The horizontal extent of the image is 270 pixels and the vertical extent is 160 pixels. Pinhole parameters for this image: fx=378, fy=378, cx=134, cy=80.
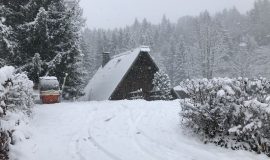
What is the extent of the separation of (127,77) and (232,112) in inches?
908

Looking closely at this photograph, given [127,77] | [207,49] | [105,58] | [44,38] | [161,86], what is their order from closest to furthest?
1. [44,38]
2. [161,86]
3. [127,77]
4. [105,58]
5. [207,49]

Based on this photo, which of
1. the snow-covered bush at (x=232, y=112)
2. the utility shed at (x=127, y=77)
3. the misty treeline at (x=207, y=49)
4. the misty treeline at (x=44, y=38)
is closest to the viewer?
the snow-covered bush at (x=232, y=112)

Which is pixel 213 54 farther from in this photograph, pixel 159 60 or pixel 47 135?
pixel 47 135

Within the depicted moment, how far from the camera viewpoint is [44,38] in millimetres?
24469

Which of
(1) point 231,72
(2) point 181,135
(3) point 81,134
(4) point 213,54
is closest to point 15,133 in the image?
(3) point 81,134

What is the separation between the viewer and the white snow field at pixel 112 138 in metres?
8.82

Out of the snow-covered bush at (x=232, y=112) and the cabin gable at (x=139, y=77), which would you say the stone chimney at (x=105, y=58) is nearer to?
the cabin gable at (x=139, y=77)

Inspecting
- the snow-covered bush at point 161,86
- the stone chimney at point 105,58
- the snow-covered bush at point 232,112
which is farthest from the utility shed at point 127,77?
the snow-covered bush at point 232,112

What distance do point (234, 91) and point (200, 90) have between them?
106 centimetres

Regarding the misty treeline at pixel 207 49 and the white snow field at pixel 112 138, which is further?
the misty treeline at pixel 207 49

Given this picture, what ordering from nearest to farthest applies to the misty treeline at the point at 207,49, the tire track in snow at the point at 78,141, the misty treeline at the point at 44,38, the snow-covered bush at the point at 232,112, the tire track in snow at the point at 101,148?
the tire track in snow at the point at 101,148 → the tire track in snow at the point at 78,141 → the snow-covered bush at the point at 232,112 → the misty treeline at the point at 44,38 → the misty treeline at the point at 207,49

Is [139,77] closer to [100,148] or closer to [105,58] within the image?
[105,58]

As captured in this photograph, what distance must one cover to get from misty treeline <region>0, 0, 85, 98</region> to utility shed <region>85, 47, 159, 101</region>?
641 cm

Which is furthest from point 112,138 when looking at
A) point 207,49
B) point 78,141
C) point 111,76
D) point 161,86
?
point 207,49
